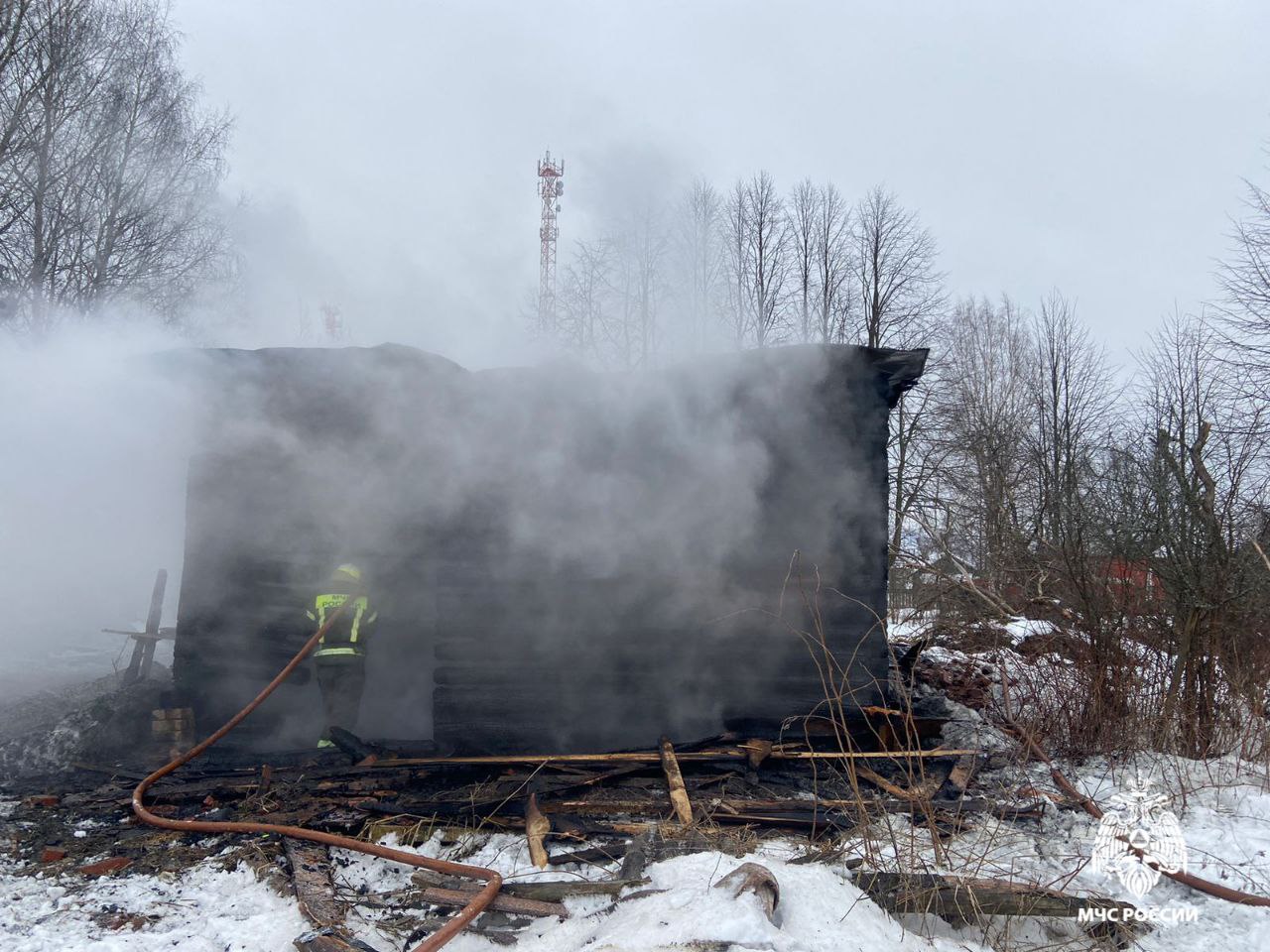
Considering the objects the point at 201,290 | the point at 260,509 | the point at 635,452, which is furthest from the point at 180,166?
the point at 635,452

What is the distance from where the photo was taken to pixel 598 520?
7109mm

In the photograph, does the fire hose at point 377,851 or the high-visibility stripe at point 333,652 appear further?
the high-visibility stripe at point 333,652

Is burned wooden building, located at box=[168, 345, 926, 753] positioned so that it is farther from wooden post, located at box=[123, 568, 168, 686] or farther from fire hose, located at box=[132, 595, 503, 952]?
fire hose, located at box=[132, 595, 503, 952]

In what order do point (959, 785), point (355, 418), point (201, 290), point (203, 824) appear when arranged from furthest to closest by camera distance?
point (201, 290)
point (355, 418)
point (959, 785)
point (203, 824)

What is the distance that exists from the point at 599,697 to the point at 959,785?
10.1 feet

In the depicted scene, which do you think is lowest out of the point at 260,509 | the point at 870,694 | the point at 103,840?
the point at 103,840

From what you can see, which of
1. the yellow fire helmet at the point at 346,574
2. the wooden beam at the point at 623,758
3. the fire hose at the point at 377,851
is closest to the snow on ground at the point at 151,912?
the fire hose at the point at 377,851

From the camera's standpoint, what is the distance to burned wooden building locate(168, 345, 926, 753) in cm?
704

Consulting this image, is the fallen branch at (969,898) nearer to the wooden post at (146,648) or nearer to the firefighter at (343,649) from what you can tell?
the firefighter at (343,649)

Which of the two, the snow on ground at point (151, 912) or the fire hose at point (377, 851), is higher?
the fire hose at point (377, 851)

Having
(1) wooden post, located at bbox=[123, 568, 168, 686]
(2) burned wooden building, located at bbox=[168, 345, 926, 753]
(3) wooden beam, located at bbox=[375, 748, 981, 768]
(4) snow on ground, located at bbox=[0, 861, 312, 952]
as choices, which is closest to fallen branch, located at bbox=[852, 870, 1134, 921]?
(3) wooden beam, located at bbox=[375, 748, 981, 768]

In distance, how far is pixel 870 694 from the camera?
23.4ft

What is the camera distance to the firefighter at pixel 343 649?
673cm

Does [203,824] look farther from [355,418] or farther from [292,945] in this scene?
[355,418]
